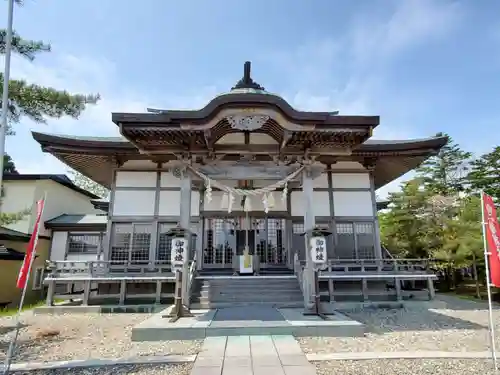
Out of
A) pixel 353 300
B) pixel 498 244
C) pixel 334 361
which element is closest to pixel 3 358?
pixel 334 361

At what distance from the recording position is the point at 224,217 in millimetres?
12594

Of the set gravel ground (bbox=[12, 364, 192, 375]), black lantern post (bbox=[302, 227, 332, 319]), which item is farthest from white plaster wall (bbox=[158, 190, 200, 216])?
gravel ground (bbox=[12, 364, 192, 375])

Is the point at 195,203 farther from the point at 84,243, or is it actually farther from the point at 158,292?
the point at 84,243

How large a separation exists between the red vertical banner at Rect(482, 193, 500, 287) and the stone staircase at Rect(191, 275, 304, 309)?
5.43 m

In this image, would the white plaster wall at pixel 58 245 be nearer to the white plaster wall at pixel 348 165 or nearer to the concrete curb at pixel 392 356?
the white plaster wall at pixel 348 165

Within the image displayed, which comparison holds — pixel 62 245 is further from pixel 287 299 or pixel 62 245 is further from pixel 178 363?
pixel 178 363

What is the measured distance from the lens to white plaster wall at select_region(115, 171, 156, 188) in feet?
40.3

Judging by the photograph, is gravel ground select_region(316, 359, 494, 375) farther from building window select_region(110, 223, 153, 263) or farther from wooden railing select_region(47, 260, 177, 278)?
building window select_region(110, 223, 153, 263)

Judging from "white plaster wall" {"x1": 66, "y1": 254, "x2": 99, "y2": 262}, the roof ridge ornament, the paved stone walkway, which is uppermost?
the roof ridge ornament

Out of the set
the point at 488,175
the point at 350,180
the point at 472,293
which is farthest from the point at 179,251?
the point at 488,175

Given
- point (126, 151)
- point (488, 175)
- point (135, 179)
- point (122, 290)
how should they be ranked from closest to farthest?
point (122, 290)
point (126, 151)
point (135, 179)
point (488, 175)

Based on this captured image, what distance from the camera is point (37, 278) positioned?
16.5 meters

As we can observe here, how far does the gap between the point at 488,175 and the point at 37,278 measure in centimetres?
3086

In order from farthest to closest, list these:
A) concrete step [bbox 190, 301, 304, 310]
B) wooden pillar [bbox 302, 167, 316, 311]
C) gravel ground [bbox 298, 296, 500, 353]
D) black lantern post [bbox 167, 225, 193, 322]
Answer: concrete step [bbox 190, 301, 304, 310], wooden pillar [bbox 302, 167, 316, 311], black lantern post [bbox 167, 225, 193, 322], gravel ground [bbox 298, 296, 500, 353]
